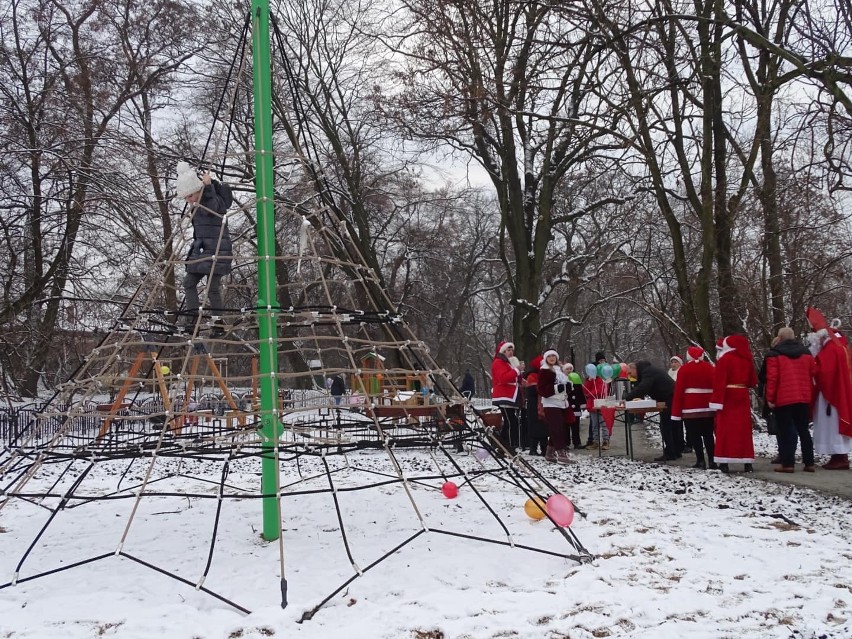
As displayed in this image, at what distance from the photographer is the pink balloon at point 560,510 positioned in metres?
4.68

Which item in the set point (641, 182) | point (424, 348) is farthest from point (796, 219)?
point (424, 348)

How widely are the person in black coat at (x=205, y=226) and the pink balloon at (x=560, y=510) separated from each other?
111 inches

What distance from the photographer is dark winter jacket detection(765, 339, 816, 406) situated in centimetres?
718

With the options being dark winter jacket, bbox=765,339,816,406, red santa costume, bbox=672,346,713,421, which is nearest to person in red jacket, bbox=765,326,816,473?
dark winter jacket, bbox=765,339,816,406

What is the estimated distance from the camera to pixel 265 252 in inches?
193

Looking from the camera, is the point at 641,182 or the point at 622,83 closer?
the point at 622,83

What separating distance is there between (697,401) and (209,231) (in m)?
5.65

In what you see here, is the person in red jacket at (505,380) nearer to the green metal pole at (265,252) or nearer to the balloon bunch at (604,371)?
the balloon bunch at (604,371)

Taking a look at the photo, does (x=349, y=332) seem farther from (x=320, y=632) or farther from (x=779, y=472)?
(x=320, y=632)

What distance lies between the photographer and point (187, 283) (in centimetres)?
541

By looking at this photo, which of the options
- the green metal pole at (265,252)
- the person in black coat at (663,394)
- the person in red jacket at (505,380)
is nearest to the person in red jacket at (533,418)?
the person in red jacket at (505,380)

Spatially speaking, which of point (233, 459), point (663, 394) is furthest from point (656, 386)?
point (233, 459)

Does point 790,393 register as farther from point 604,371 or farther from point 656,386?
point 604,371

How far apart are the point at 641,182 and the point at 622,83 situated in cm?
235
